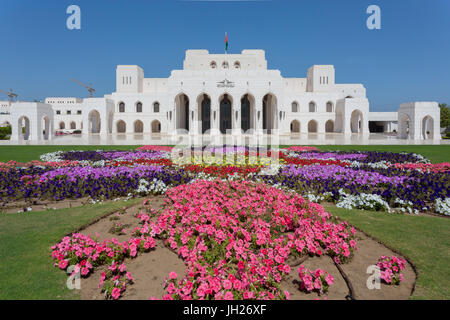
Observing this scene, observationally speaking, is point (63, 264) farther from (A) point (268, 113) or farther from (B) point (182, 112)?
(A) point (268, 113)

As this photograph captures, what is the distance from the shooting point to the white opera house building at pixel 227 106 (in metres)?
28.0

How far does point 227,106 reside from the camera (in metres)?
38.8

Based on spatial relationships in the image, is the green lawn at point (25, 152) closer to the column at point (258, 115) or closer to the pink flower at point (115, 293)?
the pink flower at point (115, 293)

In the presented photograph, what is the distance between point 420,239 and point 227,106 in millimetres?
36329

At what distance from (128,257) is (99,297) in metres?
0.71

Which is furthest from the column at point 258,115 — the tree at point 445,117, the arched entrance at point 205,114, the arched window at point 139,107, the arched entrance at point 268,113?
the tree at point 445,117

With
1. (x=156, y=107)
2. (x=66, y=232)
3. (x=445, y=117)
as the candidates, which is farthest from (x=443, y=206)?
(x=445, y=117)

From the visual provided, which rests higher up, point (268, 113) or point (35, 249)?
point (268, 113)

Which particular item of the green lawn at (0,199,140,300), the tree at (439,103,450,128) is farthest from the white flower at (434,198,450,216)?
the tree at (439,103,450,128)

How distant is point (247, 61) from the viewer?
39.5 m

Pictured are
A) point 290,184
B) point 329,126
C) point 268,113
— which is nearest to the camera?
point 290,184

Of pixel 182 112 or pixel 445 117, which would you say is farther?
pixel 445 117

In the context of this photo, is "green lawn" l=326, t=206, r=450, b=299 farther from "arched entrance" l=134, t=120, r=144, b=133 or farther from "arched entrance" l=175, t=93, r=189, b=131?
"arched entrance" l=134, t=120, r=144, b=133

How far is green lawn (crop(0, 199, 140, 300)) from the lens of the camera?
2471 millimetres
